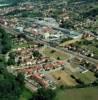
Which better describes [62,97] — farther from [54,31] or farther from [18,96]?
[54,31]

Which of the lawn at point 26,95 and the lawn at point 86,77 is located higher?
the lawn at point 26,95

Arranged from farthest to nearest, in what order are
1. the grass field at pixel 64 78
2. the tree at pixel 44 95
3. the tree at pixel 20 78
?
the grass field at pixel 64 78 < the tree at pixel 20 78 < the tree at pixel 44 95

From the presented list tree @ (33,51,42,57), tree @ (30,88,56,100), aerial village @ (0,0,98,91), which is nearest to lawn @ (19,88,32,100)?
aerial village @ (0,0,98,91)

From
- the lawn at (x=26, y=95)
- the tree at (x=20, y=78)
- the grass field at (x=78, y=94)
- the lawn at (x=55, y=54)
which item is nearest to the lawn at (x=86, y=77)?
the grass field at (x=78, y=94)

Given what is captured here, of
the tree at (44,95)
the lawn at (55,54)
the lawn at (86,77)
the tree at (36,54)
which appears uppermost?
the tree at (44,95)

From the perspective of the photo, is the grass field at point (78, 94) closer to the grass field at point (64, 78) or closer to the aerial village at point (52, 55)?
the aerial village at point (52, 55)

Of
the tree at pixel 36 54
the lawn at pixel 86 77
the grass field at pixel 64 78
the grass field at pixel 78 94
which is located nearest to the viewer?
the grass field at pixel 78 94

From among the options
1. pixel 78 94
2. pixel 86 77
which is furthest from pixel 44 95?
pixel 86 77
